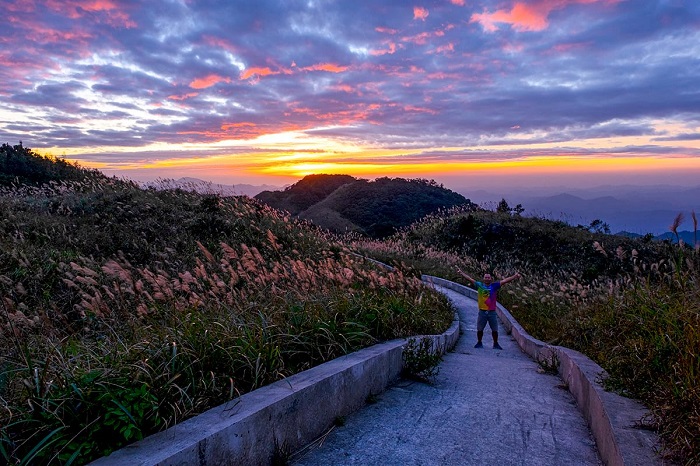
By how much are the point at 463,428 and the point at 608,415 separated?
124cm

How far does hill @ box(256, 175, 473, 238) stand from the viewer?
58812 millimetres

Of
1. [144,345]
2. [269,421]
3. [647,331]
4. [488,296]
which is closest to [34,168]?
[488,296]

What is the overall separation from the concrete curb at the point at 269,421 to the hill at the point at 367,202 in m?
41.7

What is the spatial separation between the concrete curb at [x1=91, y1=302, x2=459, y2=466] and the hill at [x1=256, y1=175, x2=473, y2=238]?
137ft

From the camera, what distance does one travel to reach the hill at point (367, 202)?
193 feet

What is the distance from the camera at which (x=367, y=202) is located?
67188mm

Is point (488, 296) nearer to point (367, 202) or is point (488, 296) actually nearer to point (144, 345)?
point (144, 345)

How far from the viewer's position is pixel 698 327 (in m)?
4.00

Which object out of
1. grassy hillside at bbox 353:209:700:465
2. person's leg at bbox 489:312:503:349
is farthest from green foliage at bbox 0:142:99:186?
person's leg at bbox 489:312:503:349

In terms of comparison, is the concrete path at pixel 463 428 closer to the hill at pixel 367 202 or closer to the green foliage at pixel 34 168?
the green foliage at pixel 34 168

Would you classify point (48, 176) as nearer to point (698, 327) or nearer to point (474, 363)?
point (474, 363)

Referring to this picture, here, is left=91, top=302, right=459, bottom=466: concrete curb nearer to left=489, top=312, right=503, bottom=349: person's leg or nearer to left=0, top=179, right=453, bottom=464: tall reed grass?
left=0, top=179, right=453, bottom=464: tall reed grass

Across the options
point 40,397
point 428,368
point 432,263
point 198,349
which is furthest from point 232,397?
point 432,263

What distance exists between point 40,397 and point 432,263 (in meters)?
23.0
